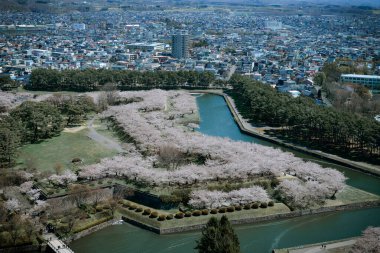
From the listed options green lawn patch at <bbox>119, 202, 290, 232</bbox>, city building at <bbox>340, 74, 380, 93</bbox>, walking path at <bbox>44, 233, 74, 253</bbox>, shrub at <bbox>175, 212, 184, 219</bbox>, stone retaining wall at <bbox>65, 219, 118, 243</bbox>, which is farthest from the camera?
city building at <bbox>340, 74, 380, 93</bbox>

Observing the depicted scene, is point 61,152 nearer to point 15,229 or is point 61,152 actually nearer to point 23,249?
point 15,229

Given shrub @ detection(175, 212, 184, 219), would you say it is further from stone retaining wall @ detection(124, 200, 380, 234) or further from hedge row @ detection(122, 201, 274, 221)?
stone retaining wall @ detection(124, 200, 380, 234)

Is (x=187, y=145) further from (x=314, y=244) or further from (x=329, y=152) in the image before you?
(x=314, y=244)

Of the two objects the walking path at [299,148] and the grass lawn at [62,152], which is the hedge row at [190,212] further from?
the walking path at [299,148]

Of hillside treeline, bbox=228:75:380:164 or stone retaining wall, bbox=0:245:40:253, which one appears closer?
stone retaining wall, bbox=0:245:40:253

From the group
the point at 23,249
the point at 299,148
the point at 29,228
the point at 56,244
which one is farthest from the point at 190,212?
the point at 299,148

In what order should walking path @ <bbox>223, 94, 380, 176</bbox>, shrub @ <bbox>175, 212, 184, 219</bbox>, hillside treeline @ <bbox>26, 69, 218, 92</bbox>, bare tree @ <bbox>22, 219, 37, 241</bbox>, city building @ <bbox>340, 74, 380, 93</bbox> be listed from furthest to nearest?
city building @ <bbox>340, 74, 380, 93</bbox> → hillside treeline @ <bbox>26, 69, 218, 92</bbox> → walking path @ <bbox>223, 94, 380, 176</bbox> → shrub @ <bbox>175, 212, 184, 219</bbox> → bare tree @ <bbox>22, 219, 37, 241</bbox>

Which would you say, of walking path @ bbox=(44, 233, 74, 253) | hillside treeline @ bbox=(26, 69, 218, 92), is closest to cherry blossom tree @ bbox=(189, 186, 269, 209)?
walking path @ bbox=(44, 233, 74, 253)

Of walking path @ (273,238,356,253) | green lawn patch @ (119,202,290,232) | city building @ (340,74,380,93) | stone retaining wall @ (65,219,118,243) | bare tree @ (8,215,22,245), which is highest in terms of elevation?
city building @ (340,74,380,93)

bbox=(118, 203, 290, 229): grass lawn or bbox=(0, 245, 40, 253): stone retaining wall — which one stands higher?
bbox=(118, 203, 290, 229): grass lawn
